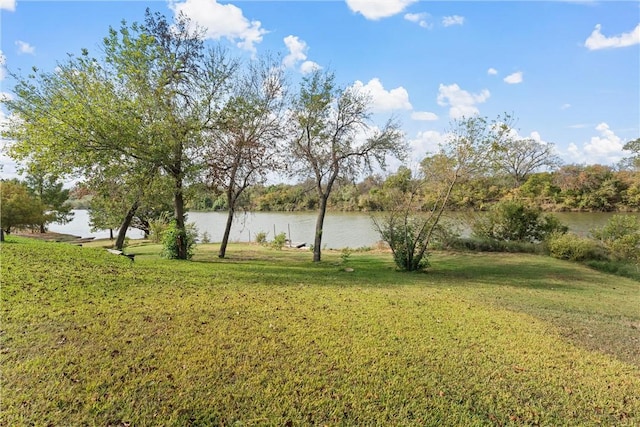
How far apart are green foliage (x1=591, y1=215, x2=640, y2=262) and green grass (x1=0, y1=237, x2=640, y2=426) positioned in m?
9.18

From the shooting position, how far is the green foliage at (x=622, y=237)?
13219mm

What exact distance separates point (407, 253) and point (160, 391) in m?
8.81

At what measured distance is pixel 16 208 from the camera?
22.4 m

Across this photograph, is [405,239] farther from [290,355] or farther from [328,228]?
[328,228]

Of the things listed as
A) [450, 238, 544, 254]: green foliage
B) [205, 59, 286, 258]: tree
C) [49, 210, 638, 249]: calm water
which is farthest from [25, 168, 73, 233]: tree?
[450, 238, 544, 254]: green foliage

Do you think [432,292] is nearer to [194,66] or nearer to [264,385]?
[264,385]

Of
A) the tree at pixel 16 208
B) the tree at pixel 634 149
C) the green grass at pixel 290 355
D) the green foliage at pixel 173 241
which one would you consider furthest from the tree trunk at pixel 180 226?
the tree at pixel 634 149

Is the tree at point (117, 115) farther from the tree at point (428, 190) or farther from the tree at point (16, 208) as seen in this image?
the tree at point (16, 208)

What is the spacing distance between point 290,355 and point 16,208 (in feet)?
91.5

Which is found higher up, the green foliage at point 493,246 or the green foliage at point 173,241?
the green foliage at point 173,241

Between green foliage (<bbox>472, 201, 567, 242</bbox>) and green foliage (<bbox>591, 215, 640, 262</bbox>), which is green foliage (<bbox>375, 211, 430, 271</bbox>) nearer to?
green foliage (<bbox>472, 201, 567, 242</bbox>)

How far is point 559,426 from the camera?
2.73m

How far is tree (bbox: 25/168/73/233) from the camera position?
28844mm

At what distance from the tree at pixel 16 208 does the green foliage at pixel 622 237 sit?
33.9m
